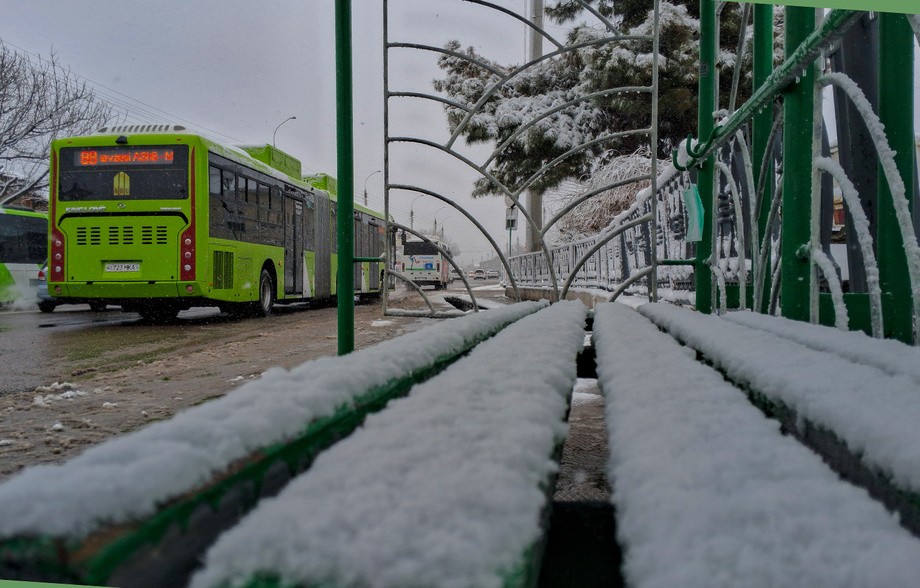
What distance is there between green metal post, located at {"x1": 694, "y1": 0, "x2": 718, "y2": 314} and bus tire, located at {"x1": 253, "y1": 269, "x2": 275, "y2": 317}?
945 centimetres

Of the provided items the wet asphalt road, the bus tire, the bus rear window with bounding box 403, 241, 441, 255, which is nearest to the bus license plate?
the wet asphalt road

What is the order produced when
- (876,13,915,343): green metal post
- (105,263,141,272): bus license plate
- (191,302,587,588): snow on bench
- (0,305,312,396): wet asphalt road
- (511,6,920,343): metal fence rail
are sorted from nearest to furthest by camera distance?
1. (191,302,587,588): snow on bench
2. (511,6,920,343): metal fence rail
3. (876,13,915,343): green metal post
4. (0,305,312,396): wet asphalt road
5. (105,263,141,272): bus license plate

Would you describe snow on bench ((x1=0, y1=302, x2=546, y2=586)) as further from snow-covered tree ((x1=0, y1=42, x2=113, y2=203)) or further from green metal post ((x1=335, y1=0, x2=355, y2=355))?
snow-covered tree ((x1=0, y1=42, x2=113, y2=203))

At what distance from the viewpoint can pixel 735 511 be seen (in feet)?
1.36

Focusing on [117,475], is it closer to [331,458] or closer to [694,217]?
[331,458]

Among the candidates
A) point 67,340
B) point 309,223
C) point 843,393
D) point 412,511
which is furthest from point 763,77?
point 309,223

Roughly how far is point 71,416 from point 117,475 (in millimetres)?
3406

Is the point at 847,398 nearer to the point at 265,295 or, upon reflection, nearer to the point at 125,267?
the point at 125,267

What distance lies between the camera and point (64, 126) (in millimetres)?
19859

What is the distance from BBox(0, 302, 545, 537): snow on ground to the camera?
1.21 ft

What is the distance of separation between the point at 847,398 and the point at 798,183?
1.25 metres

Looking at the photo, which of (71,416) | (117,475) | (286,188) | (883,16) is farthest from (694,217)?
(286,188)

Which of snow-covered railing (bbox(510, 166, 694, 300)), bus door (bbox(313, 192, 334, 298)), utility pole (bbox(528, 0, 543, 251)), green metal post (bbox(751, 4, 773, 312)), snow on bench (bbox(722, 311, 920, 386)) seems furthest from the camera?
utility pole (bbox(528, 0, 543, 251))

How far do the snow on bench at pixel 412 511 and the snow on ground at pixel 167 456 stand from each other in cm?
7
